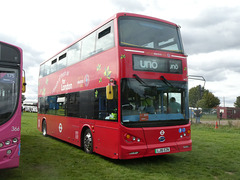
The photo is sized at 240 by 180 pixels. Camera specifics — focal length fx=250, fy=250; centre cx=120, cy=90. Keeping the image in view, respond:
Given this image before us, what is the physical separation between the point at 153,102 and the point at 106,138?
1.81 meters

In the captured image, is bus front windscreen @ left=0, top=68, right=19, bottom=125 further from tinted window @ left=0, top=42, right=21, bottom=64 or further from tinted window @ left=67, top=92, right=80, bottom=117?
tinted window @ left=67, top=92, right=80, bottom=117

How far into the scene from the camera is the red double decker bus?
23.1ft

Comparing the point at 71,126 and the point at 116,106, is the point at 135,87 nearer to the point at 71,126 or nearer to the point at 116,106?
the point at 116,106

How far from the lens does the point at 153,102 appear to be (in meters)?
7.43

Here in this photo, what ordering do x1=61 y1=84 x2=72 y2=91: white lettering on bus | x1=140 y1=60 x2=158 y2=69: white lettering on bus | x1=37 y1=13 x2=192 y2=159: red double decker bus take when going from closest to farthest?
1. x1=37 y1=13 x2=192 y2=159: red double decker bus
2. x1=140 y1=60 x2=158 y2=69: white lettering on bus
3. x1=61 y1=84 x2=72 y2=91: white lettering on bus

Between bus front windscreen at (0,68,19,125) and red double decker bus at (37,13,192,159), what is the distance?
94.0 inches

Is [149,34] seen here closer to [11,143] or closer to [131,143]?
[131,143]

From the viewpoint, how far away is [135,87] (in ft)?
23.5

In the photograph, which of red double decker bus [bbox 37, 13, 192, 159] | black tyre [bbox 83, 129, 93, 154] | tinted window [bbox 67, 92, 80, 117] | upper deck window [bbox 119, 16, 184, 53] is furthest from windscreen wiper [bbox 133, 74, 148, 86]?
tinted window [bbox 67, 92, 80, 117]

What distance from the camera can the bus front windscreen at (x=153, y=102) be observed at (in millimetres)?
7055

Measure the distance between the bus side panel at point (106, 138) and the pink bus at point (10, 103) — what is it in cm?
260

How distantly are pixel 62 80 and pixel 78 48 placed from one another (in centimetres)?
212

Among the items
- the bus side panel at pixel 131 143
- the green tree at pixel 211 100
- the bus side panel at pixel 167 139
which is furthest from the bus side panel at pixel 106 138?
the green tree at pixel 211 100

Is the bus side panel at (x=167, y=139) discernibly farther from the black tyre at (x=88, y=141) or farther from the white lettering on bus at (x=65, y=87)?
the white lettering on bus at (x=65, y=87)
